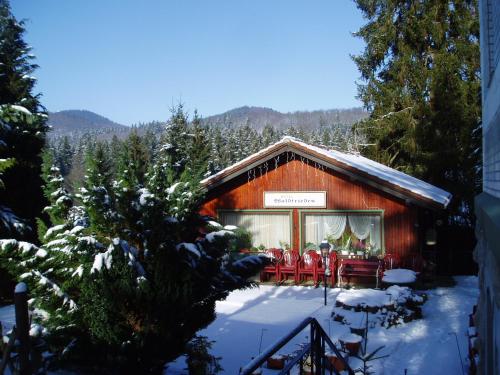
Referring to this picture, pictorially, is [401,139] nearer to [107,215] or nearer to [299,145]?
[299,145]

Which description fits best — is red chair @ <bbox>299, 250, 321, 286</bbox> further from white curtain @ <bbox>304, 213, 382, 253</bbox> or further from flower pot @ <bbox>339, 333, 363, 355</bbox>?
flower pot @ <bbox>339, 333, 363, 355</bbox>

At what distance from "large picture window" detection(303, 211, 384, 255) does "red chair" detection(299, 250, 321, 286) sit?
0.59 metres

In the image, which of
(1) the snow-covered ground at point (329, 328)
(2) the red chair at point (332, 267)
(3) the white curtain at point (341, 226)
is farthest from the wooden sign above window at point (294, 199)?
(1) the snow-covered ground at point (329, 328)

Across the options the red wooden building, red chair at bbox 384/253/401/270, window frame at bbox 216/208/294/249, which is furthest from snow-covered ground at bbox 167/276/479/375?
window frame at bbox 216/208/294/249

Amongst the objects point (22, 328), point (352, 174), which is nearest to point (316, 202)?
point (352, 174)

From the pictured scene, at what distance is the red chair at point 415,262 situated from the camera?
45.4 ft

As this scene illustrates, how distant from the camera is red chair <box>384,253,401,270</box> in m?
14.2

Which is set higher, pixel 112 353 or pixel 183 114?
pixel 183 114

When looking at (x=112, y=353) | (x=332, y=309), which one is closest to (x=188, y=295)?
(x=112, y=353)

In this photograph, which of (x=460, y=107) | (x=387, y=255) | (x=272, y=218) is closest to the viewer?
(x=387, y=255)

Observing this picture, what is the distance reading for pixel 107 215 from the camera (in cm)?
639

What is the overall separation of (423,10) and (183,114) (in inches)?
816

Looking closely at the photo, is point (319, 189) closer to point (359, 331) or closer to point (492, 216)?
point (359, 331)

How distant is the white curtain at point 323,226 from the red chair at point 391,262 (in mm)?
1734
